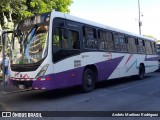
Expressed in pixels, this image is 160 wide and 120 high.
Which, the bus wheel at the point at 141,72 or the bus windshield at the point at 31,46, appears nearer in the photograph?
the bus windshield at the point at 31,46

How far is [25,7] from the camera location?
20.1m

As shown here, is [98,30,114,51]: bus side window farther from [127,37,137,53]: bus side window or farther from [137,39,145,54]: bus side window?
[137,39,145,54]: bus side window

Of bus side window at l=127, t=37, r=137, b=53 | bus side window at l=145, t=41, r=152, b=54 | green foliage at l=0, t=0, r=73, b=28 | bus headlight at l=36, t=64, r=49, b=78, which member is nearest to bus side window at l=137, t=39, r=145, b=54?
bus side window at l=127, t=37, r=137, b=53

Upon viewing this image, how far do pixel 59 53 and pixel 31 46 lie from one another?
1.02 metres

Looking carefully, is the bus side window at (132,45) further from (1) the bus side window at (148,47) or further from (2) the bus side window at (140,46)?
(1) the bus side window at (148,47)

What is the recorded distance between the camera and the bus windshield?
9.75 meters

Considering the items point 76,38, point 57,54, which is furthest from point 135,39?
point 57,54

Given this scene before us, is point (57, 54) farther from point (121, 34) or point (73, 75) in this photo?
point (121, 34)

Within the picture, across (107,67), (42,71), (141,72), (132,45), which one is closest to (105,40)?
(107,67)

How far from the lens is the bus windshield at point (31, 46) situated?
A: 9.75m

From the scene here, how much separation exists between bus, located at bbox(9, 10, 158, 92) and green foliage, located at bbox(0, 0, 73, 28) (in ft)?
24.7

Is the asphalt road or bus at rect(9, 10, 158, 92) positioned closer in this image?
the asphalt road

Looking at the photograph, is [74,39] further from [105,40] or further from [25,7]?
[25,7]

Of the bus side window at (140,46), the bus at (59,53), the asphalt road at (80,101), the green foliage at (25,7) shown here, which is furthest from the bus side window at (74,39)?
the green foliage at (25,7)
